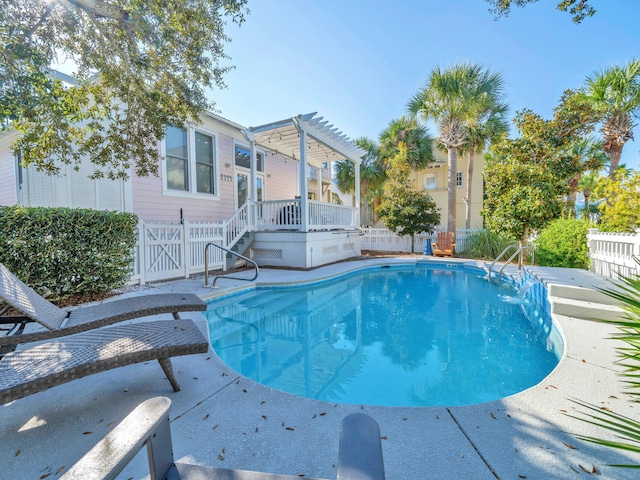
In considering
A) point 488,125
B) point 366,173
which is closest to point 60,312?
point 488,125

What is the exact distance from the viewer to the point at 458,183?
2208 centimetres

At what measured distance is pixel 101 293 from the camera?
591 centimetres

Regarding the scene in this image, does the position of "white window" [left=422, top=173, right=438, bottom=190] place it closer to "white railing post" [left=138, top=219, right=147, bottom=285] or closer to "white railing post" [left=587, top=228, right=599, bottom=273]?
"white railing post" [left=587, top=228, right=599, bottom=273]

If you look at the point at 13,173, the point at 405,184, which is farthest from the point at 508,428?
the point at 13,173

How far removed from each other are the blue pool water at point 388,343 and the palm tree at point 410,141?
13.1 m

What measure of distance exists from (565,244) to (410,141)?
40.9 ft

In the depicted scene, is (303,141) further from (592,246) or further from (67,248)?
(592,246)

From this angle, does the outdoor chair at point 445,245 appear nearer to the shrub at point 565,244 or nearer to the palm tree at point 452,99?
the palm tree at point 452,99

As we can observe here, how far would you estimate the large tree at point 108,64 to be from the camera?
486cm

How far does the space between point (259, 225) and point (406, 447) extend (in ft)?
29.6

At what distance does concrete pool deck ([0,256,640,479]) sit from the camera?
1.78 meters

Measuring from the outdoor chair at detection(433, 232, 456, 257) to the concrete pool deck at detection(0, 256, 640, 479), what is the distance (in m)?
10.5

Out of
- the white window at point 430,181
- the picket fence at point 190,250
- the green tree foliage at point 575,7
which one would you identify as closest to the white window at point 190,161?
the picket fence at point 190,250

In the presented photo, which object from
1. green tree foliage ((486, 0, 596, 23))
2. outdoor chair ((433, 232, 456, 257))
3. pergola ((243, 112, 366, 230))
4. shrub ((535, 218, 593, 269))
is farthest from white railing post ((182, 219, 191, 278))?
shrub ((535, 218, 593, 269))
